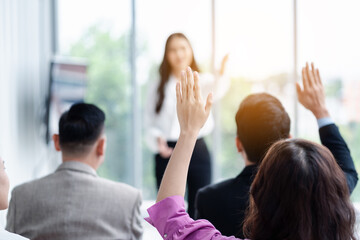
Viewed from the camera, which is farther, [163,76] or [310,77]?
[163,76]

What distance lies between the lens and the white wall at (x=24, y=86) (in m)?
3.58

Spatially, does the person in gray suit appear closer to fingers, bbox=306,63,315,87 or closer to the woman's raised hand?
the woman's raised hand

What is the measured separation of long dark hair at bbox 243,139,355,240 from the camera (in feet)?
3.16

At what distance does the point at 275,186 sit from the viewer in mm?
981

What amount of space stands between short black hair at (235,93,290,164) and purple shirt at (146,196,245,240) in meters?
0.74

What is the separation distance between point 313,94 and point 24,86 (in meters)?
2.98

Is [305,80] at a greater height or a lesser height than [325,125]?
greater

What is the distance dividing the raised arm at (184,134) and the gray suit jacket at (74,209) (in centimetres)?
53

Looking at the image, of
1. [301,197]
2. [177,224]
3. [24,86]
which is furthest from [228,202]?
[24,86]

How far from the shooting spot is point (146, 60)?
14.1 feet

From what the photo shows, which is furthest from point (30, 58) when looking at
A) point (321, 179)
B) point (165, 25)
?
point (321, 179)

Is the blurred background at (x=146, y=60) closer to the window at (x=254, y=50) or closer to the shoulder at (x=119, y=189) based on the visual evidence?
the window at (x=254, y=50)

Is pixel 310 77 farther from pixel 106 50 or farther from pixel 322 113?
pixel 106 50

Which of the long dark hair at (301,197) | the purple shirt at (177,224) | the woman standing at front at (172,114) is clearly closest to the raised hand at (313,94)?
the long dark hair at (301,197)
